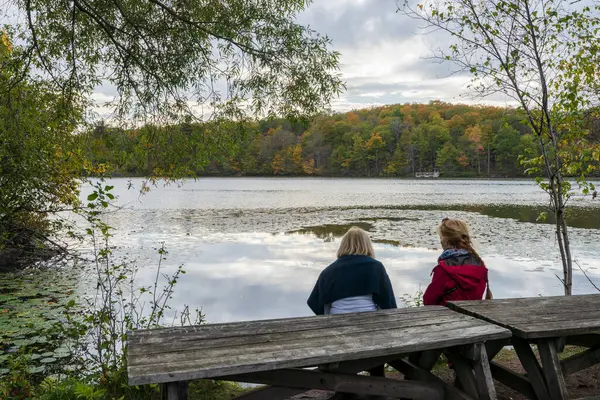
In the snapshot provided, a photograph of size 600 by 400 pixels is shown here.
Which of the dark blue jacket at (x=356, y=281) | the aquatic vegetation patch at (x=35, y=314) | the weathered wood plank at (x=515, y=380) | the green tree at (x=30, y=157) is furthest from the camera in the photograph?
the green tree at (x=30, y=157)

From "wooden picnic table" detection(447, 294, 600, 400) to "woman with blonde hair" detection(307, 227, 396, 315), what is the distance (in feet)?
1.68

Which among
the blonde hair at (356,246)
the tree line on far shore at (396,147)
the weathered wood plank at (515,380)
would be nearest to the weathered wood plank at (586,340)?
the weathered wood plank at (515,380)

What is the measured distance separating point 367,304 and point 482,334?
0.99 metres

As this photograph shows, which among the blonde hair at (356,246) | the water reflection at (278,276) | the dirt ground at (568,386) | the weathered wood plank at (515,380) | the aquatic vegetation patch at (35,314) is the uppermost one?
A: the blonde hair at (356,246)

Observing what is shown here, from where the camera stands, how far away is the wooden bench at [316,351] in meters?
2.26

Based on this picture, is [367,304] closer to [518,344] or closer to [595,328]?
[518,344]

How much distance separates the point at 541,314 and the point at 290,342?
1845 mm

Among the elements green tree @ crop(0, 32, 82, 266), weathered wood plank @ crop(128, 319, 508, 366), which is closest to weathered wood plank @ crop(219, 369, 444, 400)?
weathered wood plank @ crop(128, 319, 508, 366)

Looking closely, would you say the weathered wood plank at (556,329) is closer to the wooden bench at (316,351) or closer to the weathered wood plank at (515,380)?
the wooden bench at (316,351)

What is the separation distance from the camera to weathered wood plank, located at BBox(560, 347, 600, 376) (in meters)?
3.64

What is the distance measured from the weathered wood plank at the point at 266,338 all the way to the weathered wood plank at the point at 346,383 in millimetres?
183

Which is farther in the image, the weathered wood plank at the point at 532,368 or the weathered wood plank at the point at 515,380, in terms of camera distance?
the weathered wood plank at the point at 515,380

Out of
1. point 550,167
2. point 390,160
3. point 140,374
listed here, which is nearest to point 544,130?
point 550,167

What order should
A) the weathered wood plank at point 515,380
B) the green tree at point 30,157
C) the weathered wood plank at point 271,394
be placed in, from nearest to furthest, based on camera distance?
the weathered wood plank at point 271,394 < the weathered wood plank at point 515,380 < the green tree at point 30,157
